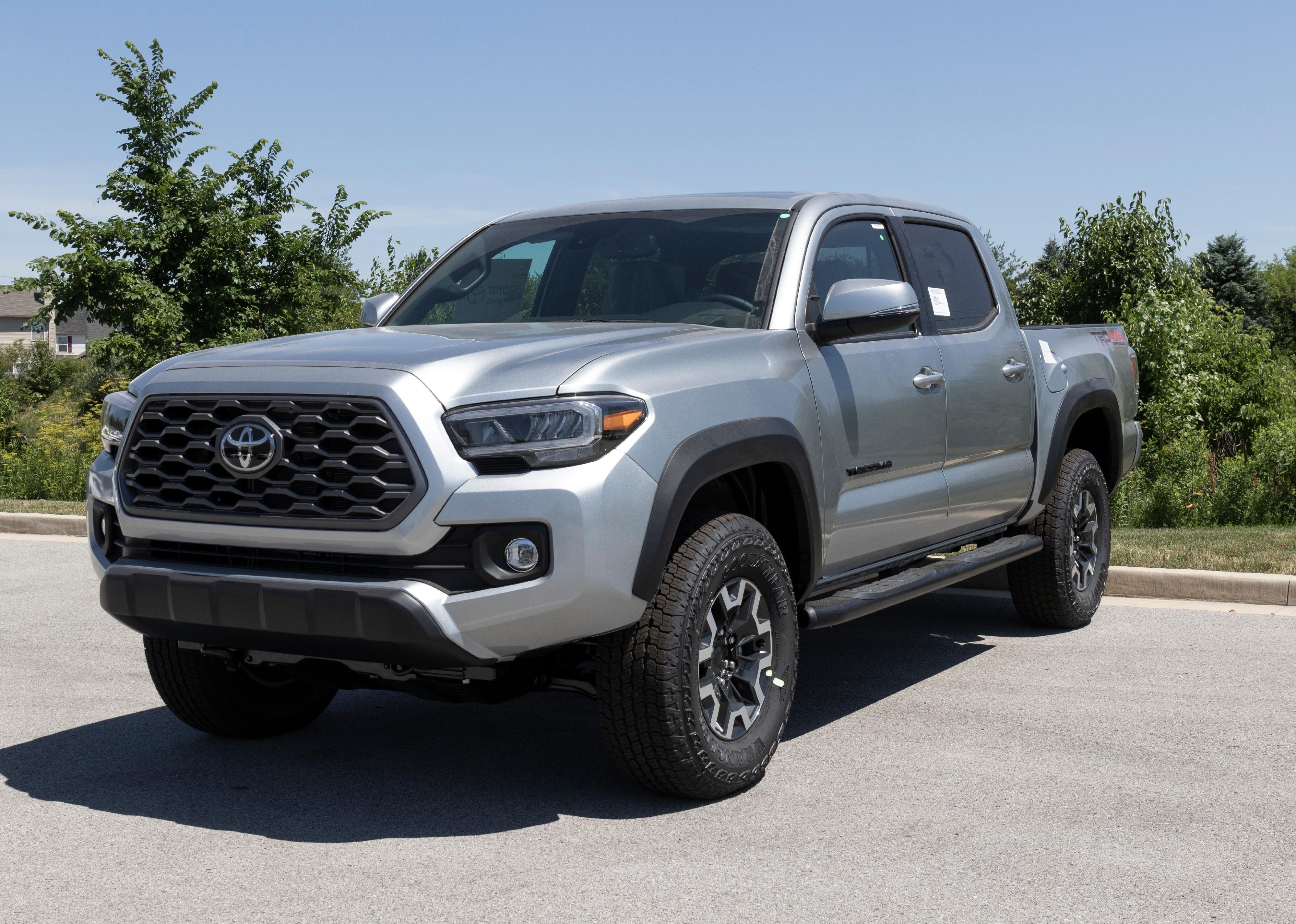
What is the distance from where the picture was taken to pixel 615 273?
5457 mm

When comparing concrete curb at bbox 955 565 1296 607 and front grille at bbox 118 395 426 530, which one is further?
concrete curb at bbox 955 565 1296 607

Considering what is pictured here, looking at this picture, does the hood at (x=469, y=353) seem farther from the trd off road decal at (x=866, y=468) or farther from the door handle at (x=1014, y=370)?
the door handle at (x=1014, y=370)

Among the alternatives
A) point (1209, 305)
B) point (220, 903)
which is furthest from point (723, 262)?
point (1209, 305)

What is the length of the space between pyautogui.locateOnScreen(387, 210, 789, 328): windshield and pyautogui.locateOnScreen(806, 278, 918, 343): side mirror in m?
0.25

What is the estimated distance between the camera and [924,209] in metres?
6.48

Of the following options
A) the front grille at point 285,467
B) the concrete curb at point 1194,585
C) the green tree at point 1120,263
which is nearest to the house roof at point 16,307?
the green tree at point 1120,263

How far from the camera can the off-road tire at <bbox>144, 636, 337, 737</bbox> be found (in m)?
5.03

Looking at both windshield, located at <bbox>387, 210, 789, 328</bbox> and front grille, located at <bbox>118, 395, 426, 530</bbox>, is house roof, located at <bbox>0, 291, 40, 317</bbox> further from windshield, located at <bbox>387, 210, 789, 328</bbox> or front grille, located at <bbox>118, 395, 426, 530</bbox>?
front grille, located at <bbox>118, 395, 426, 530</bbox>

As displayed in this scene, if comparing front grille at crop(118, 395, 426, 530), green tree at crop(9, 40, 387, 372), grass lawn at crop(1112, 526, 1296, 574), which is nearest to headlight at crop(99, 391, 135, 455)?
front grille at crop(118, 395, 426, 530)

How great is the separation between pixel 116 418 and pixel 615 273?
2.01 meters

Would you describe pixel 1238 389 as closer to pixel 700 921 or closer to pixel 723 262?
pixel 723 262

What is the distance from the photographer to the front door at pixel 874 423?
5066mm

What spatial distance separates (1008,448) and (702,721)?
283 centimetres

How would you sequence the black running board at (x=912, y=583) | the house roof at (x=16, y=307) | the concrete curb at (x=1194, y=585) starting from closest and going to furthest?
the black running board at (x=912, y=583) → the concrete curb at (x=1194, y=585) → the house roof at (x=16, y=307)
